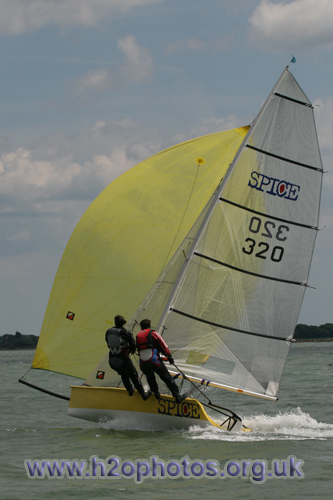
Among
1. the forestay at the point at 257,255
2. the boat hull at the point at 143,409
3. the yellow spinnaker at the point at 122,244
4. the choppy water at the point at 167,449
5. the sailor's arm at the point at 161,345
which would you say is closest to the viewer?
the choppy water at the point at 167,449

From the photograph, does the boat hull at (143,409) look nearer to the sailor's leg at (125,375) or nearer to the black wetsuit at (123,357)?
the sailor's leg at (125,375)

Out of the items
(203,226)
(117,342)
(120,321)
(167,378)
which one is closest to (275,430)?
(167,378)

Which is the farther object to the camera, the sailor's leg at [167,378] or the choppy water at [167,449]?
the sailor's leg at [167,378]

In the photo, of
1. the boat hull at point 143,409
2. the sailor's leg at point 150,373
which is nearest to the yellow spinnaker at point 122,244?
the boat hull at point 143,409

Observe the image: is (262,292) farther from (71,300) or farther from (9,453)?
(9,453)

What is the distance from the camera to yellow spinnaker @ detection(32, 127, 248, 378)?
11555 millimetres

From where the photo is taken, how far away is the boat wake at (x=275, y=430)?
368 inches

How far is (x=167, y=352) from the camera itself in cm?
911

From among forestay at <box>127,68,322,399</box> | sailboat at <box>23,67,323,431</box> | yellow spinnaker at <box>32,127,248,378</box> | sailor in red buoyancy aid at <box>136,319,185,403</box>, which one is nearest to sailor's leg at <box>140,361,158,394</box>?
sailor in red buoyancy aid at <box>136,319,185,403</box>

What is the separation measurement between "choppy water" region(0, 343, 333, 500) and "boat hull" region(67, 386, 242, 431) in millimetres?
122

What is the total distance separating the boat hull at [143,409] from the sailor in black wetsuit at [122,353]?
0.66 ft

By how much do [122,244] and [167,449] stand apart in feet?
15.2

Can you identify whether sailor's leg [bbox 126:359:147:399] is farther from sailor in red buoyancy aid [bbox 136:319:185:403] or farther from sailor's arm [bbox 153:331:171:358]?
sailor's arm [bbox 153:331:171:358]

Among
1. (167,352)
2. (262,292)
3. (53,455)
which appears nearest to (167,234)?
(262,292)
